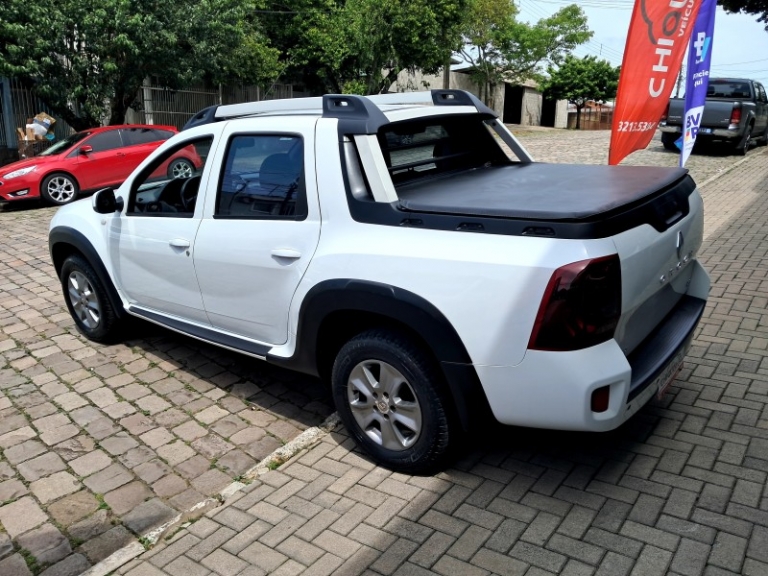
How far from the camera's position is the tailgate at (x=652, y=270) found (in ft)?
9.77

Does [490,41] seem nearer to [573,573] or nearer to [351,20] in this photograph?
[351,20]

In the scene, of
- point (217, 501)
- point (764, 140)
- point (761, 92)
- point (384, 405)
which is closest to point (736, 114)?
point (761, 92)

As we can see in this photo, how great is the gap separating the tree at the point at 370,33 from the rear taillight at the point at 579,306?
78.8 ft

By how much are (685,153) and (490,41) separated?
3171 cm

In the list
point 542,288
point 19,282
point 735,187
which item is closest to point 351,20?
point 735,187

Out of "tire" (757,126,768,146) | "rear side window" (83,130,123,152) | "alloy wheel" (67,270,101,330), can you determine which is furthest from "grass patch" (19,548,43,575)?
"tire" (757,126,768,146)

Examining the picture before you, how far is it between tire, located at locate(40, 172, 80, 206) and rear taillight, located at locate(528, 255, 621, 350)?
11876mm

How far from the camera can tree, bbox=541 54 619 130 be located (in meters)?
44.2

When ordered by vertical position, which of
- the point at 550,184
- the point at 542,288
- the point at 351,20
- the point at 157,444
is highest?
the point at 351,20

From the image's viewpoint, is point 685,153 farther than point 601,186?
Yes

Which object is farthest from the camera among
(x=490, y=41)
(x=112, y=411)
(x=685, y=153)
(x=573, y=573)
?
(x=490, y=41)

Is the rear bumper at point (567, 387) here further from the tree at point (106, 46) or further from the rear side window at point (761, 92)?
the rear side window at point (761, 92)

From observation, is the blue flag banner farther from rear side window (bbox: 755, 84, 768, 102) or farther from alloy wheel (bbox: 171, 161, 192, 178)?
rear side window (bbox: 755, 84, 768, 102)

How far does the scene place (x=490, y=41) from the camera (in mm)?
36125
